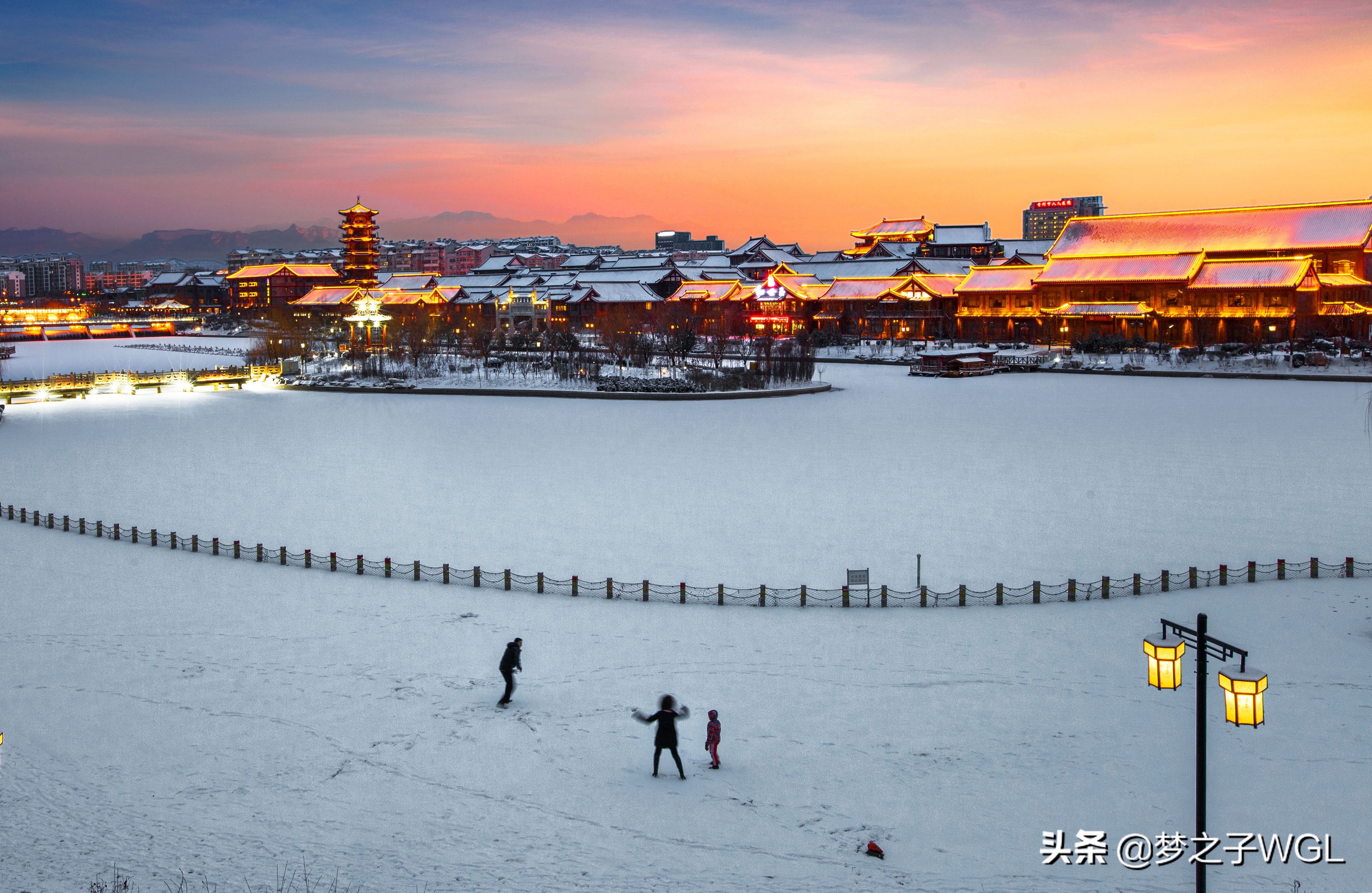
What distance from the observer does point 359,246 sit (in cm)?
12269

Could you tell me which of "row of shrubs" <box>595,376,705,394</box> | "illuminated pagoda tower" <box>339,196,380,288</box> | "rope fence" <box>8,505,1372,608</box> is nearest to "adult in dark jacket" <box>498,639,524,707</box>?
"rope fence" <box>8,505,1372,608</box>

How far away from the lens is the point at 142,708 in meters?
11.6

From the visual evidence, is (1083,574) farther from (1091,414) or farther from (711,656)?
(1091,414)

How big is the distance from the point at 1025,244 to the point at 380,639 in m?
102

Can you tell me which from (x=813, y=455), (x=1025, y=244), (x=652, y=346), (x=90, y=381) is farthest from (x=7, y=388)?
(x=1025, y=244)

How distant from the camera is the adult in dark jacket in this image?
38.2 feet

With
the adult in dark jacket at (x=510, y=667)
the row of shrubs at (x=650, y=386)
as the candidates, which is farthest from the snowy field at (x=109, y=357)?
the adult in dark jacket at (x=510, y=667)

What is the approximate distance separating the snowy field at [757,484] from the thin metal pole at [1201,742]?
8.83m

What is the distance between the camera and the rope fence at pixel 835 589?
15516 mm

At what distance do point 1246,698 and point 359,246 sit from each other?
126 metres

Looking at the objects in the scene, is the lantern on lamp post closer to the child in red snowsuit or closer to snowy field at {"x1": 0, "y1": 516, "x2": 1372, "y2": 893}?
snowy field at {"x1": 0, "y1": 516, "x2": 1372, "y2": 893}

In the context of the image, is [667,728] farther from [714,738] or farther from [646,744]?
[646,744]

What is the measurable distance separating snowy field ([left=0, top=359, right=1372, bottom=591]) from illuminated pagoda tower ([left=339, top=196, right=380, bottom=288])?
82175 millimetres

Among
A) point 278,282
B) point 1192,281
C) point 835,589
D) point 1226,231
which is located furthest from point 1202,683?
point 278,282
